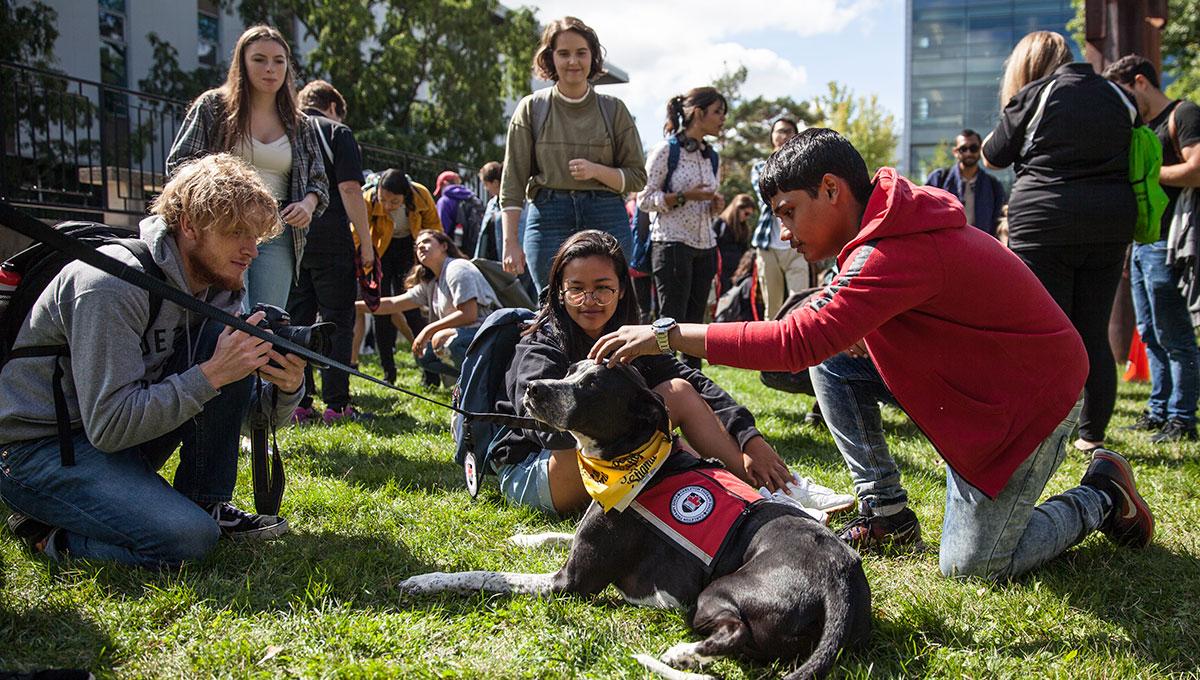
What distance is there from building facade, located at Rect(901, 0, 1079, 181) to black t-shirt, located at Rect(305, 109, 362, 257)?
188 ft

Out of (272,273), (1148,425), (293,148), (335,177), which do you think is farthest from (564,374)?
(1148,425)

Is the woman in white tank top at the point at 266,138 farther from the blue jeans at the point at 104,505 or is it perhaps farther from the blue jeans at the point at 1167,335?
the blue jeans at the point at 1167,335

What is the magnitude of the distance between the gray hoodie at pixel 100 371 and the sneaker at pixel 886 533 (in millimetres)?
2403

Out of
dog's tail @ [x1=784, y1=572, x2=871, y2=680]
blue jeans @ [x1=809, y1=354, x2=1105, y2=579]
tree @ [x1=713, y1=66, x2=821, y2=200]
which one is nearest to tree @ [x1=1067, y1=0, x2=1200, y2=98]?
tree @ [x1=713, y1=66, x2=821, y2=200]

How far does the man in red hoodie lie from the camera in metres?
2.43

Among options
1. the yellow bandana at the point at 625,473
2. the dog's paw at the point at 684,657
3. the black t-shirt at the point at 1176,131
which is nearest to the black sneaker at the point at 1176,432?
the black t-shirt at the point at 1176,131

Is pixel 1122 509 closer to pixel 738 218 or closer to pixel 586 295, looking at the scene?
pixel 586 295

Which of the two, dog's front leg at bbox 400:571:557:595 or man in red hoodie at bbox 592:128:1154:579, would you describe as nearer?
man in red hoodie at bbox 592:128:1154:579

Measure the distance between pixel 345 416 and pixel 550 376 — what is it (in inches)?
106

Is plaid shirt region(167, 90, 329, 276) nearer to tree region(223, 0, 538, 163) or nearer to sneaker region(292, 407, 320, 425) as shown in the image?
sneaker region(292, 407, 320, 425)

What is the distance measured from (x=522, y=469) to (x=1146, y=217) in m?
3.46

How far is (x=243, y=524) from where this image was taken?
3.16 m

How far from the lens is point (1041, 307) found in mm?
2627

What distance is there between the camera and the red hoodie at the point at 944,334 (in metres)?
2.42
